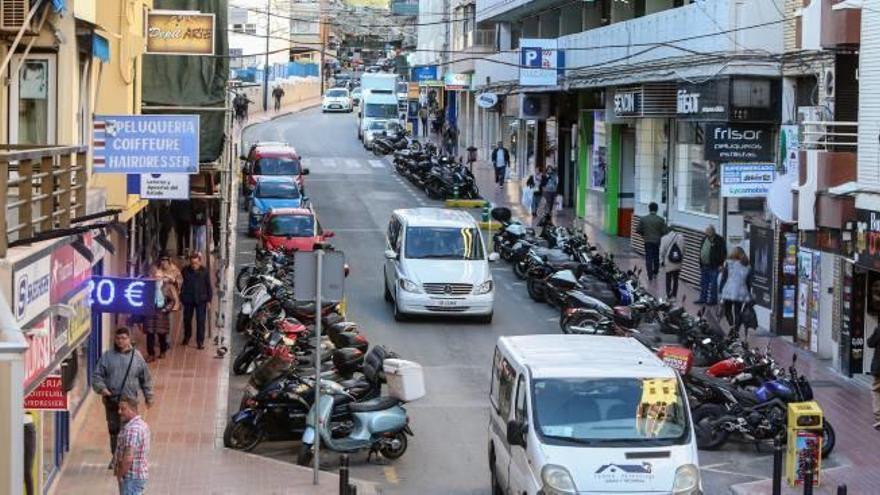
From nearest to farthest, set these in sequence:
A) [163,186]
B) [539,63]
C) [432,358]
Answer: [163,186] → [432,358] → [539,63]

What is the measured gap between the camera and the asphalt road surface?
17.5m

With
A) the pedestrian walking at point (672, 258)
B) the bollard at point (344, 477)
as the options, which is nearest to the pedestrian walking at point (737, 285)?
the pedestrian walking at point (672, 258)

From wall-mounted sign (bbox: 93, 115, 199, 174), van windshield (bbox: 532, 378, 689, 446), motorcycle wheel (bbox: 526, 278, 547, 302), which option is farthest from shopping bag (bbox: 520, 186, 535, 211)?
van windshield (bbox: 532, 378, 689, 446)

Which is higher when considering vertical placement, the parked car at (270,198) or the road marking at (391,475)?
the parked car at (270,198)

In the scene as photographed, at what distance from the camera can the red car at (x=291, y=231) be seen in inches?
1315

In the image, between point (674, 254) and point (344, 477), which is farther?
point (674, 254)

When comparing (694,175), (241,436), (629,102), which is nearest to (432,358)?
(241,436)

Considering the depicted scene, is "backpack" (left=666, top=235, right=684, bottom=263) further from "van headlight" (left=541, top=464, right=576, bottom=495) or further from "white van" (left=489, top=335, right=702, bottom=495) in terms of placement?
"van headlight" (left=541, top=464, right=576, bottom=495)

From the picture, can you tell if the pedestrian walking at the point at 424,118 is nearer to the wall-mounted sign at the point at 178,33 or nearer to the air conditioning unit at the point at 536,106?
the air conditioning unit at the point at 536,106

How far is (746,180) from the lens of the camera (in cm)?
2645

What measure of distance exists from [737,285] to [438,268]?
520 centimetres

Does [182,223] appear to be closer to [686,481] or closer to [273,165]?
[273,165]

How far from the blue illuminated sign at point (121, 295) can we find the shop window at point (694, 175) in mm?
17389

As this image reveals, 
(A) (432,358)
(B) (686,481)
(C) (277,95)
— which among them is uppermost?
(C) (277,95)
